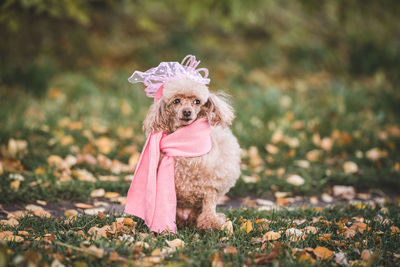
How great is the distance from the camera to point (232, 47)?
8.88m

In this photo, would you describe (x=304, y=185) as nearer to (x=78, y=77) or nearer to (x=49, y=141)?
(x=49, y=141)

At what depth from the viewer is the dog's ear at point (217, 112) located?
2.68 m

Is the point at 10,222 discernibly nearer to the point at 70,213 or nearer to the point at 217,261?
the point at 70,213

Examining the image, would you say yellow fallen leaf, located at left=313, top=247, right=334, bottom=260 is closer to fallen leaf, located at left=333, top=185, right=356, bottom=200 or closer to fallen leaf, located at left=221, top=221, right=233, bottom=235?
fallen leaf, located at left=221, top=221, right=233, bottom=235

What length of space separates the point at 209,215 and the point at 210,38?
6796 millimetres

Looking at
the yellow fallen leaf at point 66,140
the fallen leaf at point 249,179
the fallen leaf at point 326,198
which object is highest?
the yellow fallen leaf at point 66,140

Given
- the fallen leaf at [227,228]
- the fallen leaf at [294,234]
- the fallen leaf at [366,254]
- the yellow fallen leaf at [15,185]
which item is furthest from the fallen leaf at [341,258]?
the yellow fallen leaf at [15,185]

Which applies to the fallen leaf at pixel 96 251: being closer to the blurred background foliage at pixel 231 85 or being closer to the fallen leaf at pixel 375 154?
the blurred background foliage at pixel 231 85

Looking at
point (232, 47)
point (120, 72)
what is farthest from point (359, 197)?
point (232, 47)

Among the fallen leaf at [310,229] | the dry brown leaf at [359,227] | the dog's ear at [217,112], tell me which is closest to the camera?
the dog's ear at [217,112]

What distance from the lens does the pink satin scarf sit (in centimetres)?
269

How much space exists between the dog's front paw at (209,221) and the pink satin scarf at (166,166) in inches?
8.1

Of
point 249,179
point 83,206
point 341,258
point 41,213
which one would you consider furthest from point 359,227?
point 41,213

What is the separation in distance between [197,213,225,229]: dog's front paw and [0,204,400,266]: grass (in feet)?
0.16
